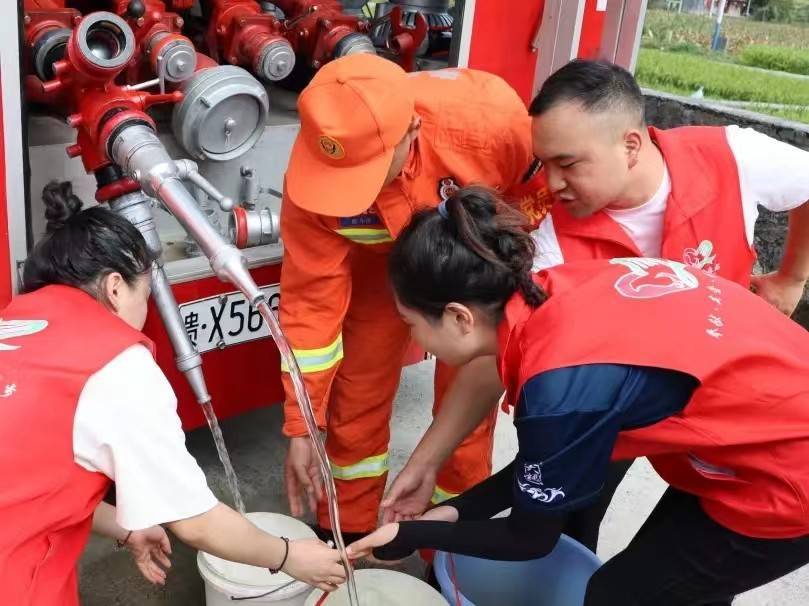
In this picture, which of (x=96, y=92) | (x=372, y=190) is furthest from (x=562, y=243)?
(x=96, y=92)

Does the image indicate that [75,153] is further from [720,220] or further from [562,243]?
[720,220]

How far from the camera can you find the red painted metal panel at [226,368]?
6.66 feet

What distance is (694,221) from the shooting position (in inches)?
67.2

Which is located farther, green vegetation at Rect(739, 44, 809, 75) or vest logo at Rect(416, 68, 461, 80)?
green vegetation at Rect(739, 44, 809, 75)

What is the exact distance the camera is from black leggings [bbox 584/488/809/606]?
4.66 feet

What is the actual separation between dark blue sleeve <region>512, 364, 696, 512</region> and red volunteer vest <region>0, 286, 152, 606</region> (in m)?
0.61

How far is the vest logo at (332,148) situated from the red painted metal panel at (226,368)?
0.58 m

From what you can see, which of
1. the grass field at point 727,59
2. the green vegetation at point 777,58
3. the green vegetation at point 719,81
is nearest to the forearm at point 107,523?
the green vegetation at point 719,81

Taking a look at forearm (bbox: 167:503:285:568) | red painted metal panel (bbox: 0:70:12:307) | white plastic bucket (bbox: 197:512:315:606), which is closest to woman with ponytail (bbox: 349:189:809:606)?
forearm (bbox: 167:503:285:568)

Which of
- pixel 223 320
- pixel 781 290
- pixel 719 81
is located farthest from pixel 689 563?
pixel 719 81

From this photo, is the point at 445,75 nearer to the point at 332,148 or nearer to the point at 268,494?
the point at 332,148

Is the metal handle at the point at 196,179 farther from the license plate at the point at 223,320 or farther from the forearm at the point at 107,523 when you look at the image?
the forearm at the point at 107,523

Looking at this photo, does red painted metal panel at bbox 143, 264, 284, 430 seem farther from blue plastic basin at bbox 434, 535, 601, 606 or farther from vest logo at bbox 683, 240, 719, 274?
vest logo at bbox 683, 240, 719, 274

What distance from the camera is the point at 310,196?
1.63 metres
